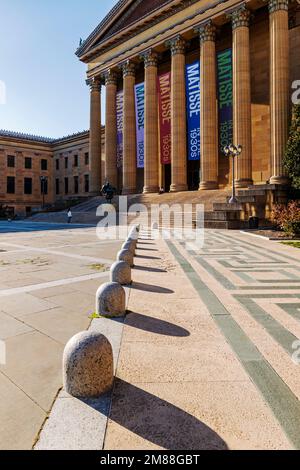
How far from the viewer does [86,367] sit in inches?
117

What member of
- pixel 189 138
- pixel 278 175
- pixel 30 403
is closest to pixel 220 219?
pixel 278 175

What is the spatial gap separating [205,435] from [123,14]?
4858cm

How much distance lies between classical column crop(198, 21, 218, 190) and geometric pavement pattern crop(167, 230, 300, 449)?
2190cm

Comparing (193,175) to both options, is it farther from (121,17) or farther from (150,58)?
(121,17)

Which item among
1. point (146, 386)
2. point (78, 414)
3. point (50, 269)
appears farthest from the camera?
point (50, 269)

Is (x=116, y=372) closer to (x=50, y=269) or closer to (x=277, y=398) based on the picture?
(x=277, y=398)

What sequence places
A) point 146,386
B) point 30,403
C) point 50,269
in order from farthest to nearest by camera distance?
point 50,269
point 146,386
point 30,403

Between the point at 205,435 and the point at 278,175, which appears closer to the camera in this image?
the point at 205,435

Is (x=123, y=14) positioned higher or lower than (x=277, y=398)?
higher

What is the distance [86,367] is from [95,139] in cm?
4605

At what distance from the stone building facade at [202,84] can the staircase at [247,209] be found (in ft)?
10.4

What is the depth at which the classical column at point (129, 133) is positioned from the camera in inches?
1593

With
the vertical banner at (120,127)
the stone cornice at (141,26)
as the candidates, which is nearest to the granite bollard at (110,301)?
the stone cornice at (141,26)

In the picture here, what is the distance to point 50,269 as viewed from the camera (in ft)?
30.5
